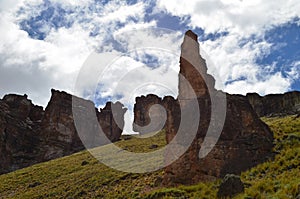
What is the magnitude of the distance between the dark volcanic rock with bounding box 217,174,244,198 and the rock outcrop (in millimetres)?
4740

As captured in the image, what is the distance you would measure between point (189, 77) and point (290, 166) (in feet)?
45.3

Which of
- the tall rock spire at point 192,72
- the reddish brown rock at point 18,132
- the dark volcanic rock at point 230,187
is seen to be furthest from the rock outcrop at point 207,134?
the reddish brown rock at point 18,132

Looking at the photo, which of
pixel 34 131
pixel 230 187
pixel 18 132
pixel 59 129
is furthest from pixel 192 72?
pixel 34 131

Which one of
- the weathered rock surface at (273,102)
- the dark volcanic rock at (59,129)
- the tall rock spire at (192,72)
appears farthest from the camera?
the dark volcanic rock at (59,129)

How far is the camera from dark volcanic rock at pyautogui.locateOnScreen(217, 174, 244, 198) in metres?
23.6

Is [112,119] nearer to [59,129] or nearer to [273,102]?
[59,129]

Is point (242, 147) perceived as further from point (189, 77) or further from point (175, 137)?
point (189, 77)

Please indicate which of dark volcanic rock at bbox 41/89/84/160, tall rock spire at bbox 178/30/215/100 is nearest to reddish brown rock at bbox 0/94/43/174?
dark volcanic rock at bbox 41/89/84/160

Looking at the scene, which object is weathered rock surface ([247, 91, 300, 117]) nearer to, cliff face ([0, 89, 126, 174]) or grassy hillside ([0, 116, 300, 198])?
cliff face ([0, 89, 126, 174])

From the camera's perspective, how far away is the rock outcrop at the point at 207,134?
98.4ft

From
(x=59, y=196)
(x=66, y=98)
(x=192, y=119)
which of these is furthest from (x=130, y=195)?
(x=66, y=98)

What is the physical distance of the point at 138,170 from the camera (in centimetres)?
4131

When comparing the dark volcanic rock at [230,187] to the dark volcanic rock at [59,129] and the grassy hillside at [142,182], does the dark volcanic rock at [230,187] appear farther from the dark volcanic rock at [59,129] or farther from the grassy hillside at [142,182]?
the dark volcanic rock at [59,129]

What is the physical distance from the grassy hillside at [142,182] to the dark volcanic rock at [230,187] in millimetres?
590
